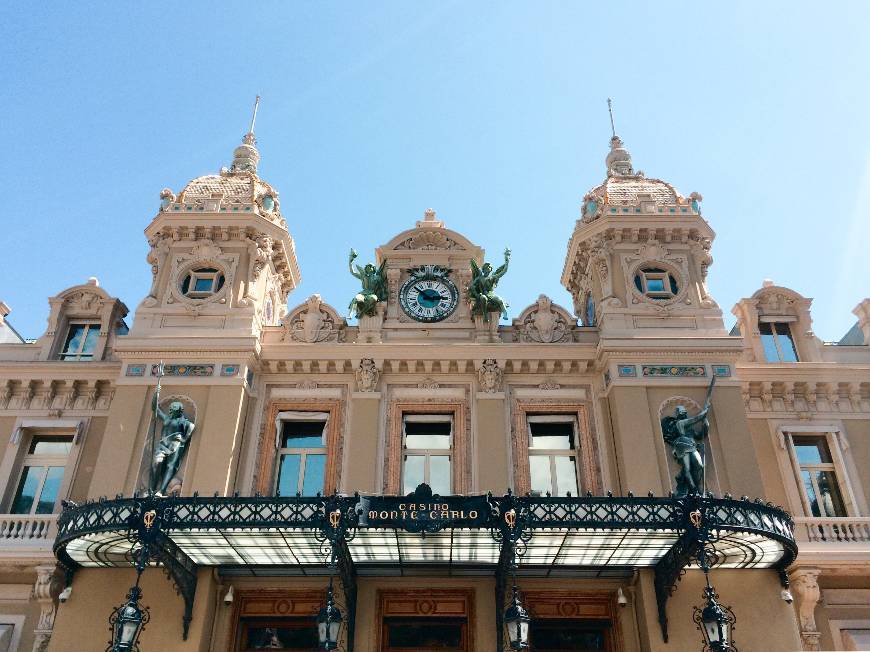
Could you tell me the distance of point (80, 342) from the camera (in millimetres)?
22156

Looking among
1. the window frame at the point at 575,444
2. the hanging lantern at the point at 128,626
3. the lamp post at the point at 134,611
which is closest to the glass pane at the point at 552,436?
the window frame at the point at 575,444

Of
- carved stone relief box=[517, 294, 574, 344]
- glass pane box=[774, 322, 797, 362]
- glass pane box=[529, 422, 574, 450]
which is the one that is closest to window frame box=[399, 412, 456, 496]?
glass pane box=[529, 422, 574, 450]

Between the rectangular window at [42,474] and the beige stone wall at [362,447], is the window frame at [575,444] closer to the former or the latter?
the beige stone wall at [362,447]

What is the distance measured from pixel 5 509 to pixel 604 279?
17.0m

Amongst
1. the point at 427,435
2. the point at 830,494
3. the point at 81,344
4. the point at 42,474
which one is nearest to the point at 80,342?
the point at 81,344

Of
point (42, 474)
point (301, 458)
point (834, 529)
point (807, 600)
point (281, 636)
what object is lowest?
point (281, 636)

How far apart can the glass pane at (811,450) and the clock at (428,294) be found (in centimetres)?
998

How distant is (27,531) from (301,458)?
6.76 metres

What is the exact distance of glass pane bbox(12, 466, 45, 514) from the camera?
64.1ft

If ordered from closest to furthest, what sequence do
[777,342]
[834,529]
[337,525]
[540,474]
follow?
[337,525] < [834,529] < [540,474] < [777,342]

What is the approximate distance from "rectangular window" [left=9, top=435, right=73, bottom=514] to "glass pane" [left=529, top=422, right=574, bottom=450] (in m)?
12.4

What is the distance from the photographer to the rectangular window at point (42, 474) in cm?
1956

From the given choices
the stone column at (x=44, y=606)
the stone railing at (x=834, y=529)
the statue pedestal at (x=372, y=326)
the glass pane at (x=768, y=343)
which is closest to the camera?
the stone column at (x=44, y=606)

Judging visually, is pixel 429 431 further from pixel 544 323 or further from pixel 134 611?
pixel 134 611
